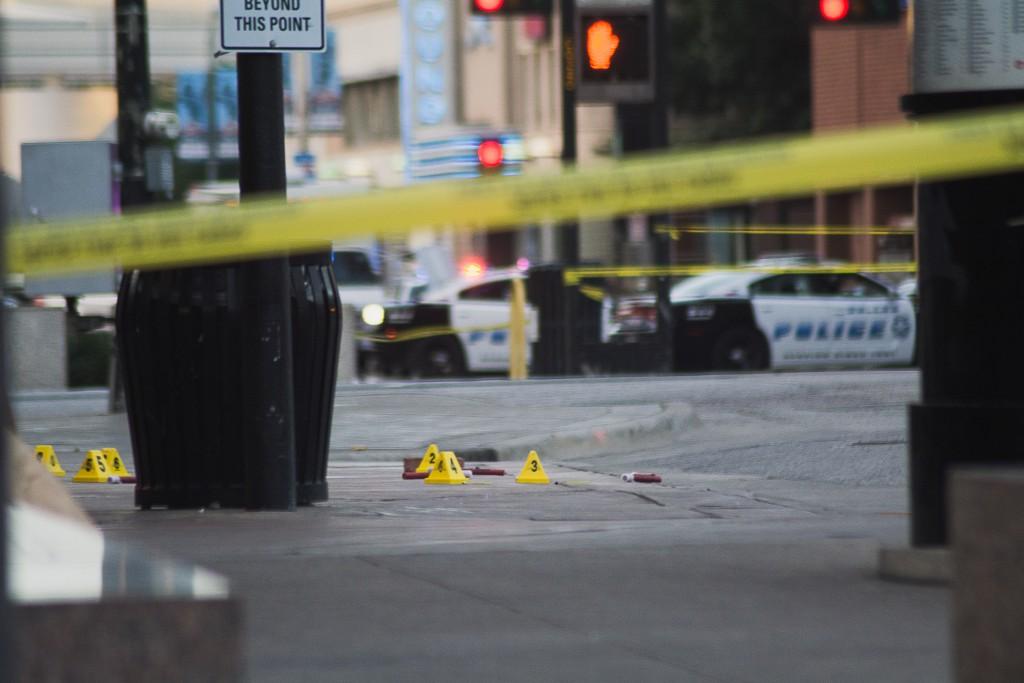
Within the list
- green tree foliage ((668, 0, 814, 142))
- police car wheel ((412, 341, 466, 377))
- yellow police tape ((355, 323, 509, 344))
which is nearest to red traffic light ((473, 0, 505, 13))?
yellow police tape ((355, 323, 509, 344))

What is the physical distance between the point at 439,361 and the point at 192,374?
52.0 feet

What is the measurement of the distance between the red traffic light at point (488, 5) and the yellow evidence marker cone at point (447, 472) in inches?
391

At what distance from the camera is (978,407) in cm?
619

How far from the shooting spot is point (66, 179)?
52.5 feet

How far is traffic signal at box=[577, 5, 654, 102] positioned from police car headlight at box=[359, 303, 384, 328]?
4925 mm

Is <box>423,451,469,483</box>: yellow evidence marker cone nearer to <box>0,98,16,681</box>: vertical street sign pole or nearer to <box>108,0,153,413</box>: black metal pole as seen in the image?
<box>108,0,153,413</box>: black metal pole

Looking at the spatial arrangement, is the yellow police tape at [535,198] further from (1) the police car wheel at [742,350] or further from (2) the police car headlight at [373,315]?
(2) the police car headlight at [373,315]

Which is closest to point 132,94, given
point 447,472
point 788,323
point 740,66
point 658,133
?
point 658,133

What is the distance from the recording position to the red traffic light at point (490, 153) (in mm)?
24109

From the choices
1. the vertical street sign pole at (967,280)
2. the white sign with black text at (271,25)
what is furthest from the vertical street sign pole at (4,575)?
the white sign with black text at (271,25)

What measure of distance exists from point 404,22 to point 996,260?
46316 millimetres

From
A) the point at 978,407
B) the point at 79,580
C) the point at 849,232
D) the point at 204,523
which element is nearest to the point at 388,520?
the point at 204,523

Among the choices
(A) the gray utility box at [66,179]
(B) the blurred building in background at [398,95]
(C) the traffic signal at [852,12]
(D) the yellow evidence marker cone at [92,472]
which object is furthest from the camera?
(B) the blurred building in background at [398,95]

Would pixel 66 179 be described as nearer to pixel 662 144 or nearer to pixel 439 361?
pixel 439 361
